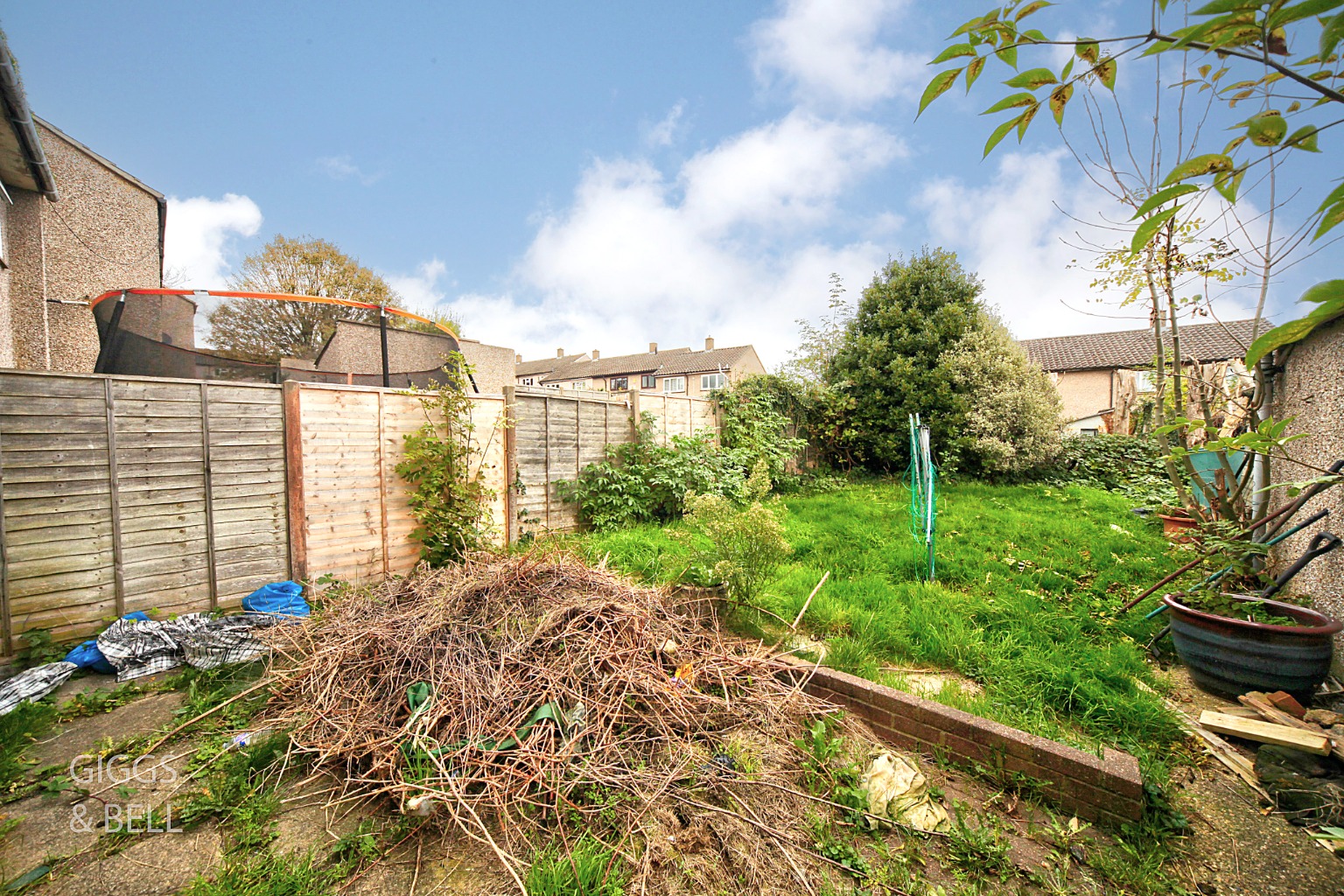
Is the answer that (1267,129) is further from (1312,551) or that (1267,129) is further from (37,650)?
(37,650)

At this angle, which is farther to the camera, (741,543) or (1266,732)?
(741,543)

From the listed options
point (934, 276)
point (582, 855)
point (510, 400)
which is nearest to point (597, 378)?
point (934, 276)

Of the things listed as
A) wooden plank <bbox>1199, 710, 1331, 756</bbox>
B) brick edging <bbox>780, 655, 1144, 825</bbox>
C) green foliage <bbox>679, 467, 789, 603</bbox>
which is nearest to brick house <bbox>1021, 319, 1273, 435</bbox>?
wooden plank <bbox>1199, 710, 1331, 756</bbox>

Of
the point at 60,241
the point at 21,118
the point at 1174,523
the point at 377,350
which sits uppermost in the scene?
the point at 21,118

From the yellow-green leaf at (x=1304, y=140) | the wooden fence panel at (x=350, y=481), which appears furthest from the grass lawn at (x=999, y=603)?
the yellow-green leaf at (x=1304, y=140)

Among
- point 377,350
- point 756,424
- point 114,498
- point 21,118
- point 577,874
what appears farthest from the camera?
point 756,424

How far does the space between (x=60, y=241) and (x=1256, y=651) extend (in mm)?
12624

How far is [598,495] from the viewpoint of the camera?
6.53m

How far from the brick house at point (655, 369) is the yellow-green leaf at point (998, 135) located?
91.0 feet

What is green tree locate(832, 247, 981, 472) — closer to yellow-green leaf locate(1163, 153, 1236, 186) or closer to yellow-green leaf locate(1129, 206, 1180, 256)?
yellow-green leaf locate(1163, 153, 1236, 186)

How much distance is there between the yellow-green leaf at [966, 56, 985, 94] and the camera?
0.82 metres

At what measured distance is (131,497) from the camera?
372 cm

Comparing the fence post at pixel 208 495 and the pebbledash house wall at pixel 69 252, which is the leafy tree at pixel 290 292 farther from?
the fence post at pixel 208 495

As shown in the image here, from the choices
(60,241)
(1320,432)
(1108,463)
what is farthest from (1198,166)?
(60,241)
